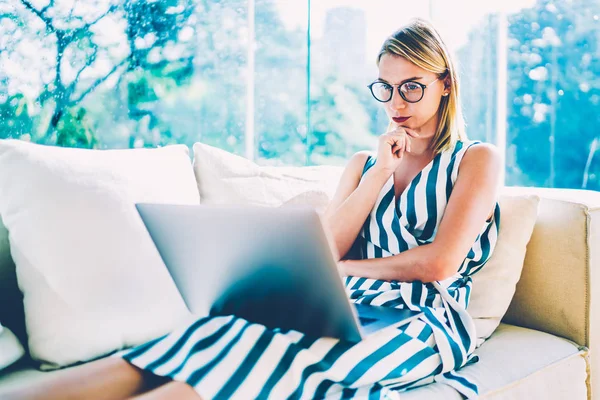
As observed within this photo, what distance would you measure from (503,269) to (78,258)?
99cm

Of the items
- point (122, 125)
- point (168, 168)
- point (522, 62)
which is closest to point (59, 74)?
point (122, 125)

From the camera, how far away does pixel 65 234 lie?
105 centimetres

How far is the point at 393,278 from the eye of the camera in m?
1.17

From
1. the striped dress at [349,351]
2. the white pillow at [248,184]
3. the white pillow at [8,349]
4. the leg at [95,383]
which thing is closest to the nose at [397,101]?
the striped dress at [349,351]

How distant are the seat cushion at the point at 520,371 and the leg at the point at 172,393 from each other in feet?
1.13

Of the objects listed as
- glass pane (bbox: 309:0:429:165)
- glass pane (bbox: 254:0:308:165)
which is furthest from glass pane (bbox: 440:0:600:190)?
glass pane (bbox: 254:0:308:165)

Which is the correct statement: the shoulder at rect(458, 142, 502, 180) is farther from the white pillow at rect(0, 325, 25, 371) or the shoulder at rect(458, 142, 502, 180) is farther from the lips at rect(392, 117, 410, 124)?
the white pillow at rect(0, 325, 25, 371)

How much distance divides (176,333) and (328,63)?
8.71ft

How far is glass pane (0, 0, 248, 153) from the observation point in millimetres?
1754

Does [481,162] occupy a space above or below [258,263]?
above

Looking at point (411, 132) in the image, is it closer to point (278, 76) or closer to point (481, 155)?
point (481, 155)

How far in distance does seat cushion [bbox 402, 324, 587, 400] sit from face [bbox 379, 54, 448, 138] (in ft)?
1.86

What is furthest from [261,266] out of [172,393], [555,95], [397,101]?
[555,95]

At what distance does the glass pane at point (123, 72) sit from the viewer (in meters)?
1.75
